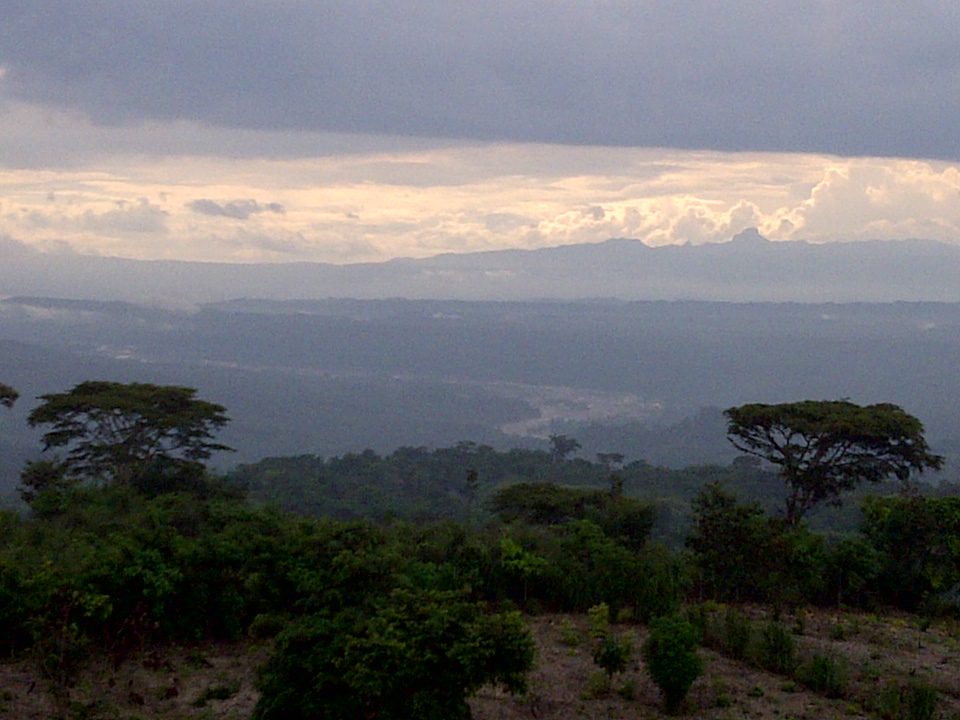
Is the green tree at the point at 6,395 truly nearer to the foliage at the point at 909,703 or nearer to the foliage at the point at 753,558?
the foliage at the point at 753,558

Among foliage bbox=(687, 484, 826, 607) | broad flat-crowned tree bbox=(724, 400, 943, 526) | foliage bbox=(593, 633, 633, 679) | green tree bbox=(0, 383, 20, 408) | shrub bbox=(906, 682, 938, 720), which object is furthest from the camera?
broad flat-crowned tree bbox=(724, 400, 943, 526)

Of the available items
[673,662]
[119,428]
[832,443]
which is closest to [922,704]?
[673,662]

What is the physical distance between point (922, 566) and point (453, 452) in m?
55.5

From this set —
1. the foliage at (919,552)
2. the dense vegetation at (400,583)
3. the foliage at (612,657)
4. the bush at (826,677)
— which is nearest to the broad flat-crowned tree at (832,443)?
the dense vegetation at (400,583)

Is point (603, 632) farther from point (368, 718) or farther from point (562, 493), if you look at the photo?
point (562, 493)

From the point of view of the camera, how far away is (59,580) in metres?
10.2

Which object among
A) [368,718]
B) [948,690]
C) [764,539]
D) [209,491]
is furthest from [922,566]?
[209,491]

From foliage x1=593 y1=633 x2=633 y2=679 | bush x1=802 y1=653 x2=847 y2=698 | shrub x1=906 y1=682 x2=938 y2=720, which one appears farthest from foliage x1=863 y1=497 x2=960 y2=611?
foliage x1=593 y1=633 x2=633 y2=679

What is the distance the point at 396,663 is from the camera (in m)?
7.95

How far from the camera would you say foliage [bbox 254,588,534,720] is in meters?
7.96

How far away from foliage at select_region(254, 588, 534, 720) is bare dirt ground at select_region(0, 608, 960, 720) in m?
0.90

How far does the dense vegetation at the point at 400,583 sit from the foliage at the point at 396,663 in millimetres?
15

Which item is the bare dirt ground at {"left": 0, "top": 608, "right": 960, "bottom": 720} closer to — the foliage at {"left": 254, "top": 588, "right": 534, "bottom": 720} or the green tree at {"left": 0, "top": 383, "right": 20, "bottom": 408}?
the foliage at {"left": 254, "top": 588, "right": 534, "bottom": 720}

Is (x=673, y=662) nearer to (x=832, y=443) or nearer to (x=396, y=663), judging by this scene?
(x=396, y=663)
